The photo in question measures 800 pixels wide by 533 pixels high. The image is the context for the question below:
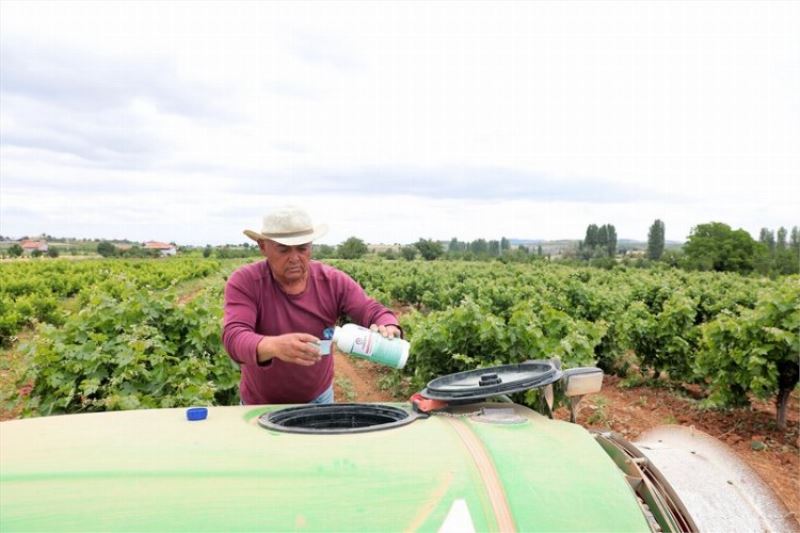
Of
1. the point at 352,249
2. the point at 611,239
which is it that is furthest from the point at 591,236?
the point at 352,249

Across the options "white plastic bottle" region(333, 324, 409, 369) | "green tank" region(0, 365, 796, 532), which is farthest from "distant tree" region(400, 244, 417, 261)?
"green tank" region(0, 365, 796, 532)

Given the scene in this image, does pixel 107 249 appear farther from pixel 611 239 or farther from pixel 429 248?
pixel 611 239

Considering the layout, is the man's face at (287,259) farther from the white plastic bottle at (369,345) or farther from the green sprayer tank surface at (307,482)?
the green sprayer tank surface at (307,482)

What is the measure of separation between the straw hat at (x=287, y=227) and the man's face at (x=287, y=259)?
0.14 feet

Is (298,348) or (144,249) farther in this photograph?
(144,249)

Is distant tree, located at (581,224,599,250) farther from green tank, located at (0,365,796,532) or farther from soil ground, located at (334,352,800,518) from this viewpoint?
green tank, located at (0,365,796,532)

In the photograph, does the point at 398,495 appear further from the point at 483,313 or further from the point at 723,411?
the point at 723,411

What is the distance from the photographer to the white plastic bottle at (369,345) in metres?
2.60

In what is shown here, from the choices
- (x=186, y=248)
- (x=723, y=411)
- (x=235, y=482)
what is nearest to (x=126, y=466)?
(x=235, y=482)

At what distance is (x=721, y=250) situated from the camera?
76.2m

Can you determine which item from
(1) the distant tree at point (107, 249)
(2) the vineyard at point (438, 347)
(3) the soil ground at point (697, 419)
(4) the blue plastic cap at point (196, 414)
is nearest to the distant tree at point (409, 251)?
(1) the distant tree at point (107, 249)

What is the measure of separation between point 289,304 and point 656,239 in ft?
414

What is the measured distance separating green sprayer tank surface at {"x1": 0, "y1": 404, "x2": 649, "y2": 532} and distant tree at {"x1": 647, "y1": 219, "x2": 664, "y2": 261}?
4852 inches

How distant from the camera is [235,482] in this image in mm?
1513
